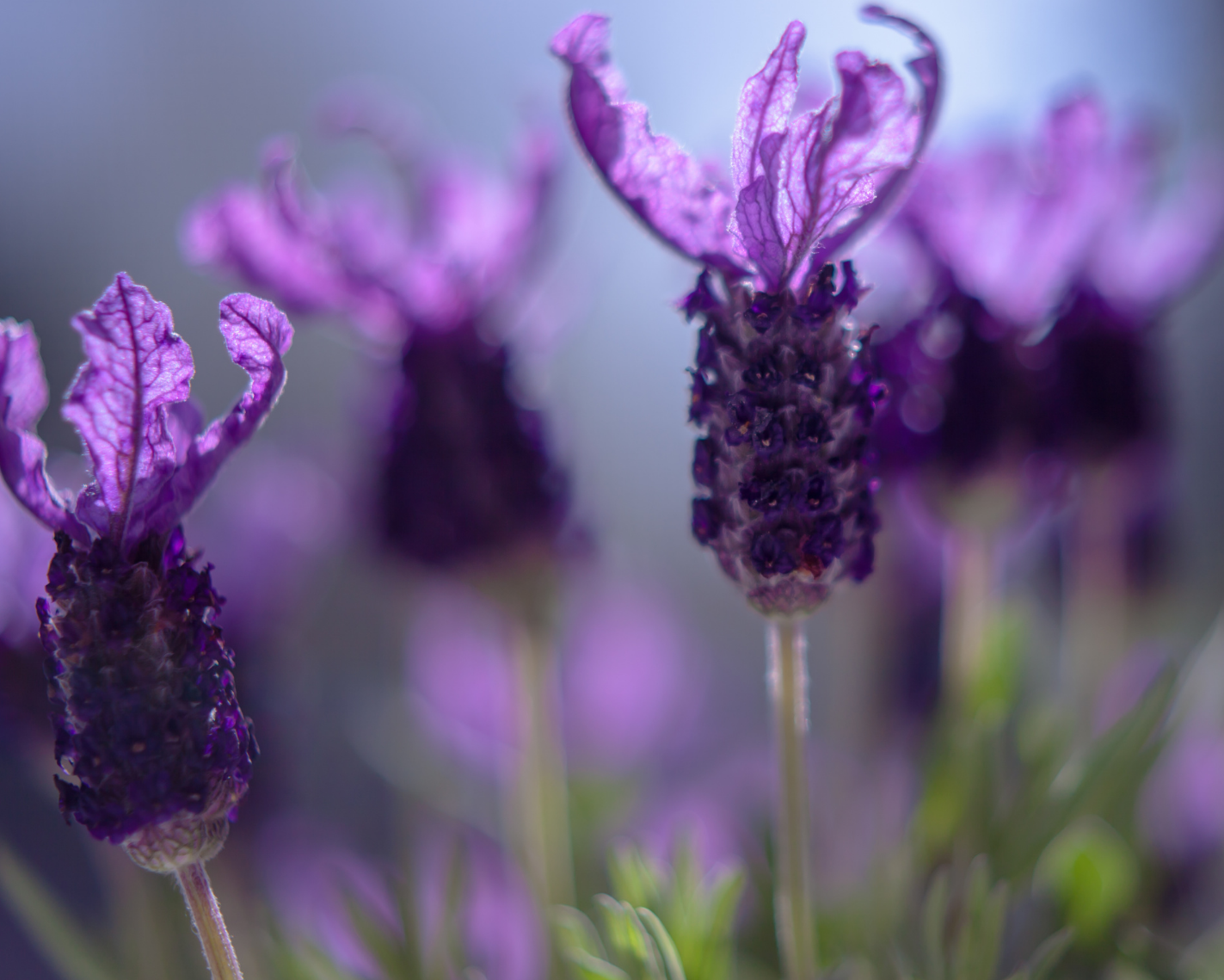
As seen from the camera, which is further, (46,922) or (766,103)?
(46,922)

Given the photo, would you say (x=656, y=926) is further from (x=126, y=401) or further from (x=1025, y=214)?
(x=1025, y=214)

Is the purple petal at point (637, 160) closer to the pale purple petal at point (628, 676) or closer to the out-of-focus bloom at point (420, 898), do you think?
the out-of-focus bloom at point (420, 898)

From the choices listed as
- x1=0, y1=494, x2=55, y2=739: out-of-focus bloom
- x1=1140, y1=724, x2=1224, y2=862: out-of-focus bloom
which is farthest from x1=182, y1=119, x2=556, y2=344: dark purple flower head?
x1=1140, y1=724, x2=1224, y2=862: out-of-focus bloom

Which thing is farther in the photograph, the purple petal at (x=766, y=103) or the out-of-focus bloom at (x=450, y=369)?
the out-of-focus bloom at (x=450, y=369)

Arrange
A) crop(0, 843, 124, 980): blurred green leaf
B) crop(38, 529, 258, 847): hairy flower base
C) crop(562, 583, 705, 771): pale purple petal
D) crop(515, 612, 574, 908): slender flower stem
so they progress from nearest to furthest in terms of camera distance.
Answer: crop(38, 529, 258, 847): hairy flower base → crop(0, 843, 124, 980): blurred green leaf → crop(515, 612, 574, 908): slender flower stem → crop(562, 583, 705, 771): pale purple petal

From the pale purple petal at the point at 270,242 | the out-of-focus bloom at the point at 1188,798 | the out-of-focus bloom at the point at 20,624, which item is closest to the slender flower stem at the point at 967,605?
the out-of-focus bloom at the point at 1188,798

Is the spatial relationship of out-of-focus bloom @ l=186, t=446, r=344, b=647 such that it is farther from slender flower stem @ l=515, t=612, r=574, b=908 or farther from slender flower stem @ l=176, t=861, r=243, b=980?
slender flower stem @ l=176, t=861, r=243, b=980

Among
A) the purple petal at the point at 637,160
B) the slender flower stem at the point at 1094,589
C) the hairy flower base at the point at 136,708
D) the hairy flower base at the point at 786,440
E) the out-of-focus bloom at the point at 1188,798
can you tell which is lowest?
the out-of-focus bloom at the point at 1188,798

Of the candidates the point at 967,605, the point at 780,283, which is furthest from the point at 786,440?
the point at 967,605
